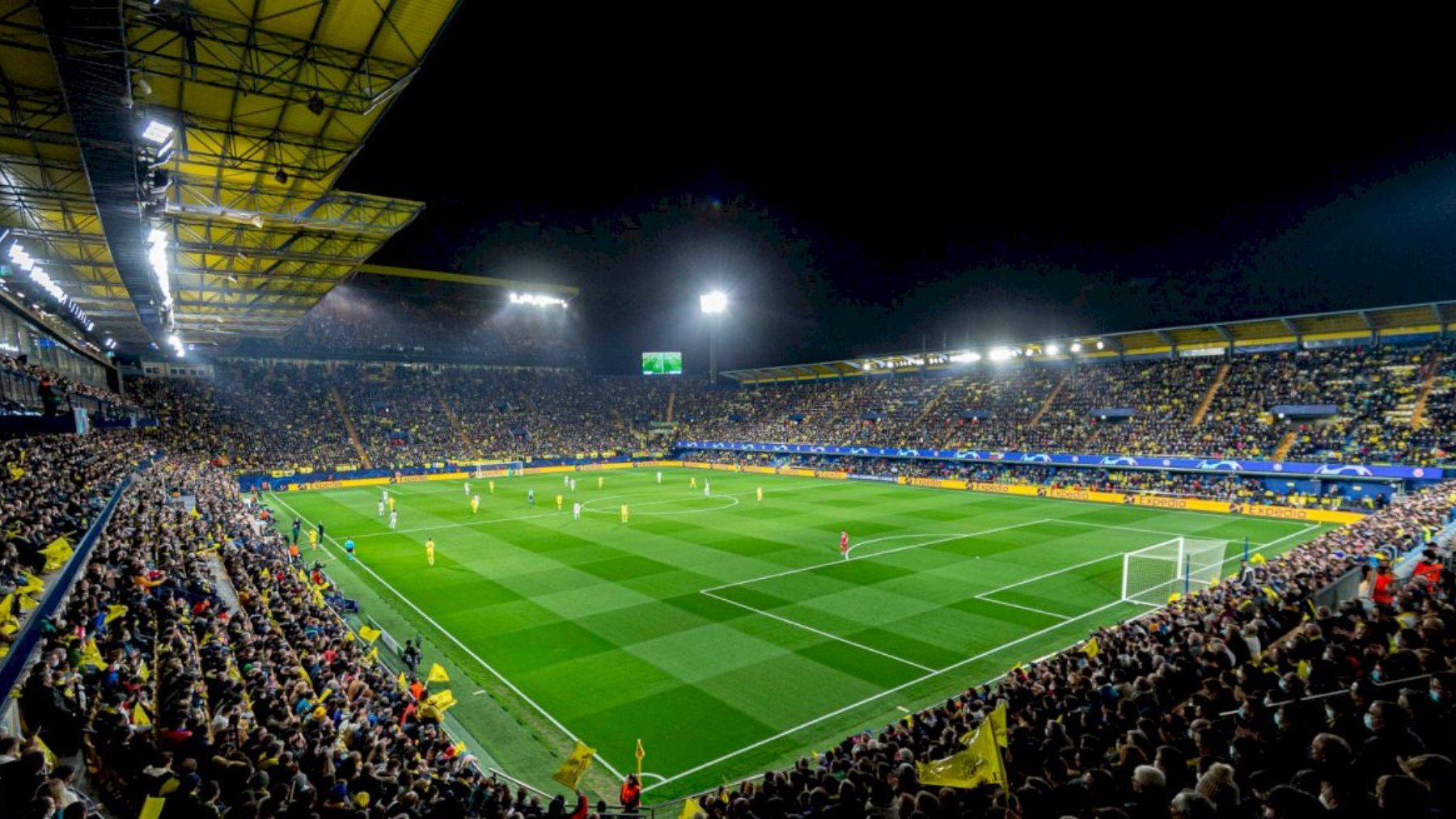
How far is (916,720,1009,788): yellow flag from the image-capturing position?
20.1 feet

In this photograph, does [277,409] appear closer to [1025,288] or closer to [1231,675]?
[1025,288]

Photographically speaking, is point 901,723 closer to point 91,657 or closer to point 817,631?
point 817,631

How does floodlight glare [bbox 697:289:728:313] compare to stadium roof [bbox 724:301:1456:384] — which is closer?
stadium roof [bbox 724:301:1456:384]

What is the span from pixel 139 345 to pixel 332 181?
3863 cm

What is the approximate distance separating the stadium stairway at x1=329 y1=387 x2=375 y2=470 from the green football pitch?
16812 millimetres

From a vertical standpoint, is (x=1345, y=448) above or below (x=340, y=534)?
above

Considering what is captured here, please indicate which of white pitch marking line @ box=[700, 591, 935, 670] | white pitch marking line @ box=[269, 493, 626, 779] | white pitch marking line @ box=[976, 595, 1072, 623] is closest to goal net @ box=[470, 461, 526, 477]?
white pitch marking line @ box=[269, 493, 626, 779]

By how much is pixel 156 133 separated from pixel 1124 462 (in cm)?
4523

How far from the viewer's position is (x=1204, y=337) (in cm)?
4734

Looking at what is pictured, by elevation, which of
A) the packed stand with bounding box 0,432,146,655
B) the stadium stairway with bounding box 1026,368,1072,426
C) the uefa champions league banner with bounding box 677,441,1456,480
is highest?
the stadium stairway with bounding box 1026,368,1072,426

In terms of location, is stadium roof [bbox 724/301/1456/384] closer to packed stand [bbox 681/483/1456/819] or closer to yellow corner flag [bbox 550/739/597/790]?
packed stand [bbox 681/483/1456/819]

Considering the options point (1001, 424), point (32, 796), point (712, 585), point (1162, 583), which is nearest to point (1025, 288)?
point (1001, 424)

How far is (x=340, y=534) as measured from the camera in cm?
3234

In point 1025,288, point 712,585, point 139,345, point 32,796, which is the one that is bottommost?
point 712,585
